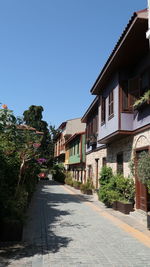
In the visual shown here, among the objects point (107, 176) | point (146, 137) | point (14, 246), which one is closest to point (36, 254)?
point (14, 246)

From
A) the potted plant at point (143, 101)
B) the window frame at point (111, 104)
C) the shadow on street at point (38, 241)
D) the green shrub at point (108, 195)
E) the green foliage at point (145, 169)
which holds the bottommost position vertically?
the shadow on street at point (38, 241)

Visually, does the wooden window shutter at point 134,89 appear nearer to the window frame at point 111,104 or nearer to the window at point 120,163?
the window frame at point 111,104

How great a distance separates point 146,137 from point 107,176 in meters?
4.12

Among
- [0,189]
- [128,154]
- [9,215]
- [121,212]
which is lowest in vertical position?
[121,212]

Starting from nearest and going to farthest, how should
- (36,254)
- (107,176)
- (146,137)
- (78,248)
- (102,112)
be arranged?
(36,254)
(78,248)
(146,137)
(107,176)
(102,112)

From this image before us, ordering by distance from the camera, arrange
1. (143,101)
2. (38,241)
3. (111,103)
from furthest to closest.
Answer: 1. (111,103)
2. (143,101)
3. (38,241)

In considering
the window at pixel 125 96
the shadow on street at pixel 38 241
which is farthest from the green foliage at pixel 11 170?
the window at pixel 125 96

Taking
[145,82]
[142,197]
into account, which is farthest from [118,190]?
[145,82]

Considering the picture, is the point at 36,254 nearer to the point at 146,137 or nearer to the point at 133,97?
the point at 146,137

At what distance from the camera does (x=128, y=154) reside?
37.0 feet

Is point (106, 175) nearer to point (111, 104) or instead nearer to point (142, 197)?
point (142, 197)

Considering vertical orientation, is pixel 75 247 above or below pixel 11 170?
below

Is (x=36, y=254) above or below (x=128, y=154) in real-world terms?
below

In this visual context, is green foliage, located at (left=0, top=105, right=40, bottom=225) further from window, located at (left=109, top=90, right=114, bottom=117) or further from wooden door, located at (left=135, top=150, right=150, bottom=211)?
window, located at (left=109, top=90, right=114, bottom=117)
